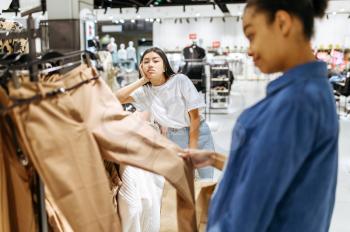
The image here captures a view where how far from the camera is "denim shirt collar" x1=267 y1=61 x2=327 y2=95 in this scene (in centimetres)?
91

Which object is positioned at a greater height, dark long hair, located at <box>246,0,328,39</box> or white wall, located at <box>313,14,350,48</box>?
white wall, located at <box>313,14,350,48</box>

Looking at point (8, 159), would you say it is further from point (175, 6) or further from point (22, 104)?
point (175, 6)

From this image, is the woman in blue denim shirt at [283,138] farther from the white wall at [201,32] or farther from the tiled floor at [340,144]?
the white wall at [201,32]

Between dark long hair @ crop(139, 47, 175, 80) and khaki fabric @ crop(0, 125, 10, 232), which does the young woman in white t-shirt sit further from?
khaki fabric @ crop(0, 125, 10, 232)

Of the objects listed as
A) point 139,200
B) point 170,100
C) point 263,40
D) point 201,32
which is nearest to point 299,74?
point 263,40

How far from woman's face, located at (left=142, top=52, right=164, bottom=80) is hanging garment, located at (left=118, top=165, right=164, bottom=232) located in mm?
847

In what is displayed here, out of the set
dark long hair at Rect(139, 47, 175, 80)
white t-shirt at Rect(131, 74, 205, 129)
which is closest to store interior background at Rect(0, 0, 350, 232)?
white t-shirt at Rect(131, 74, 205, 129)

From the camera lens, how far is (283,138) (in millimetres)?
865

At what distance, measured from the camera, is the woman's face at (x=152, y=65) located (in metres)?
2.65

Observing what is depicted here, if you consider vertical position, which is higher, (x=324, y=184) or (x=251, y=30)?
(x=251, y=30)

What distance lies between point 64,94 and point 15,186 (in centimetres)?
34

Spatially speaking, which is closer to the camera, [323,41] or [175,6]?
[175,6]

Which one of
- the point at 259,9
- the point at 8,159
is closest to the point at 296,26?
the point at 259,9

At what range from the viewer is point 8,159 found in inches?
46.8
